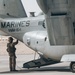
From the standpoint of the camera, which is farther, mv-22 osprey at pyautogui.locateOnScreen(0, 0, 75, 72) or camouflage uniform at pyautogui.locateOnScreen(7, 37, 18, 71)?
camouflage uniform at pyautogui.locateOnScreen(7, 37, 18, 71)

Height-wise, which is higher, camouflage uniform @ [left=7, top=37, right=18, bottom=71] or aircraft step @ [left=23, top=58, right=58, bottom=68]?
camouflage uniform @ [left=7, top=37, right=18, bottom=71]

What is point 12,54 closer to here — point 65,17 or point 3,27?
point 3,27

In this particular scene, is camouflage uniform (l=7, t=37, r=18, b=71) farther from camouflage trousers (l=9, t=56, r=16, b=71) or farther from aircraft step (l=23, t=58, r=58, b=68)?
aircraft step (l=23, t=58, r=58, b=68)

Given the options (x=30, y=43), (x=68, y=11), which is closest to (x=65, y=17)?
(x=68, y=11)

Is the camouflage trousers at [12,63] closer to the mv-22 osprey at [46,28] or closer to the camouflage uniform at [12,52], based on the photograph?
the camouflage uniform at [12,52]

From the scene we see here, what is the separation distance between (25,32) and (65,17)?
149 inches

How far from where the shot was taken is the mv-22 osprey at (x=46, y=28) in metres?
14.6

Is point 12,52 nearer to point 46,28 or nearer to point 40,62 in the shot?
point 40,62

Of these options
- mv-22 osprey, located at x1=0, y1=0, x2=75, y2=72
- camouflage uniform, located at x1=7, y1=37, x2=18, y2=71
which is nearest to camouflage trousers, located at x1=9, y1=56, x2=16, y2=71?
camouflage uniform, located at x1=7, y1=37, x2=18, y2=71

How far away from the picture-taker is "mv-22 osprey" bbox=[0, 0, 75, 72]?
575 inches

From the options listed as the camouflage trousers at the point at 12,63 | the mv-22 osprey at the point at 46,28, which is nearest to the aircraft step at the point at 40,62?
the mv-22 osprey at the point at 46,28

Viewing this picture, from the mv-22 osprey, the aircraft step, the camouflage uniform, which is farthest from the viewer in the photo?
the aircraft step

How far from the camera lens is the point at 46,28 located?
1546 cm

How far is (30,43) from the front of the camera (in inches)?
686
